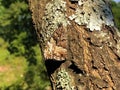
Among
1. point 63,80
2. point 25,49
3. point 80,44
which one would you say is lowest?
point 25,49

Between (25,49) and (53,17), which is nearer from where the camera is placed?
(53,17)

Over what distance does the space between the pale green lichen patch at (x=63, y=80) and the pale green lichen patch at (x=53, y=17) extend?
19cm

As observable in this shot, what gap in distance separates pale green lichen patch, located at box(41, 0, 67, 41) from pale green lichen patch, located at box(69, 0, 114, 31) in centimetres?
5

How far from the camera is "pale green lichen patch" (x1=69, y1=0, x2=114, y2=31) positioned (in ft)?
5.72

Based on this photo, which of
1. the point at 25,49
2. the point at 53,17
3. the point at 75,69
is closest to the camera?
the point at 75,69

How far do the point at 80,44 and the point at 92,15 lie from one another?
0.16 metres

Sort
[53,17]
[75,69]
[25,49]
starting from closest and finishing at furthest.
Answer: [75,69], [53,17], [25,49]

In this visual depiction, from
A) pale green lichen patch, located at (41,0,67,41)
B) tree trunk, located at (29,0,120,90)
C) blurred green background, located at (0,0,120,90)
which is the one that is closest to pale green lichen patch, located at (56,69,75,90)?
tree trunk, located at (29,0,120,90)

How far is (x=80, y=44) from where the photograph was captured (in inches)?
67.5

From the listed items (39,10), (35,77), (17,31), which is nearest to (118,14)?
(35,77)

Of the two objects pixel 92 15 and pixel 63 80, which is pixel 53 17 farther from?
pixel 63 80

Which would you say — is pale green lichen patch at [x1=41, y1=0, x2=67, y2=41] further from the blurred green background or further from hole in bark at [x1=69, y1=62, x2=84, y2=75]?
the blurred green background

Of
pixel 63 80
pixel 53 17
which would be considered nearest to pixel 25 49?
pixel 53 17

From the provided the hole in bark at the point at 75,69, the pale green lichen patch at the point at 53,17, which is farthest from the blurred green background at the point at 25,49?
the hole in bark at the point at 75,69
